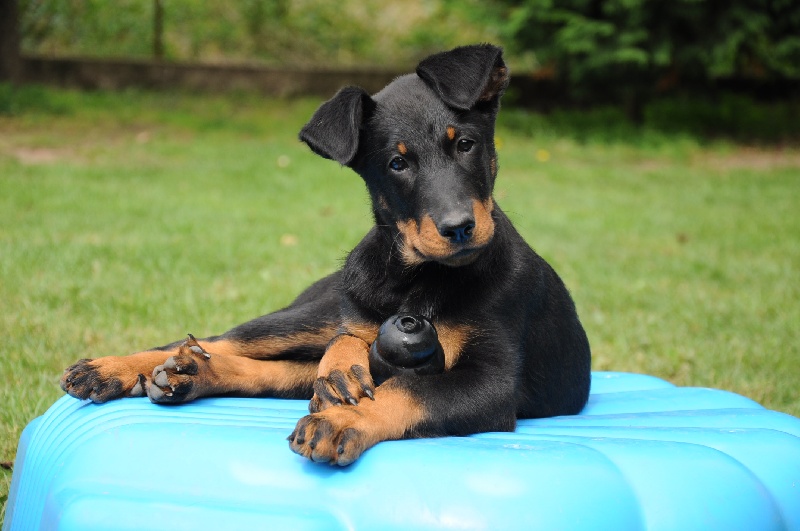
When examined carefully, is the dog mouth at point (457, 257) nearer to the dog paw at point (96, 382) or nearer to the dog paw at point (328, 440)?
the dog paw at point (328, 440)

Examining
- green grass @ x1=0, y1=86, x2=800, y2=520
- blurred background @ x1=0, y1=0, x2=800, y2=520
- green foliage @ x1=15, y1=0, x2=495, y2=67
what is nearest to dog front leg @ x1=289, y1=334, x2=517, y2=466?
blurred background @ x1=0, y1=0, x2=800, y2=520

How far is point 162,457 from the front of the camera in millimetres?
2334

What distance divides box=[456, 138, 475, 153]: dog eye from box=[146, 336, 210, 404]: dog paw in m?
1.05

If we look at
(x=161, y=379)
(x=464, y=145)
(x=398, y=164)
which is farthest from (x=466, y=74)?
(x=161, y=379)

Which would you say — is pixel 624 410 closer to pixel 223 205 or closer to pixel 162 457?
pixel 162 457

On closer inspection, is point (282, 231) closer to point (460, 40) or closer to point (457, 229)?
point (457, 229)

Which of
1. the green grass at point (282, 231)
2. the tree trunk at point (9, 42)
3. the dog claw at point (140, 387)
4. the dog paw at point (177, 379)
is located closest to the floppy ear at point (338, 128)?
the dog paw at point (177, 379)

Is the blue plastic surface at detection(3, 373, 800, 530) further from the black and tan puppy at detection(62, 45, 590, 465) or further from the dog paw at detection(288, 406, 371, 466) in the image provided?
the black and tan puppy at detection(62, 45, 590, 465)

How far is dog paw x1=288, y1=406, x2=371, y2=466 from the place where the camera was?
223cm

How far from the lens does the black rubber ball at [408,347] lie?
267cm

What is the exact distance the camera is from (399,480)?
7.32 feet

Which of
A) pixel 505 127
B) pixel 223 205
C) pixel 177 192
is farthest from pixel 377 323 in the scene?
pixel 505 127

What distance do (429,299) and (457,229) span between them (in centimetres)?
38

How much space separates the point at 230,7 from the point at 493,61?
1208 cm
